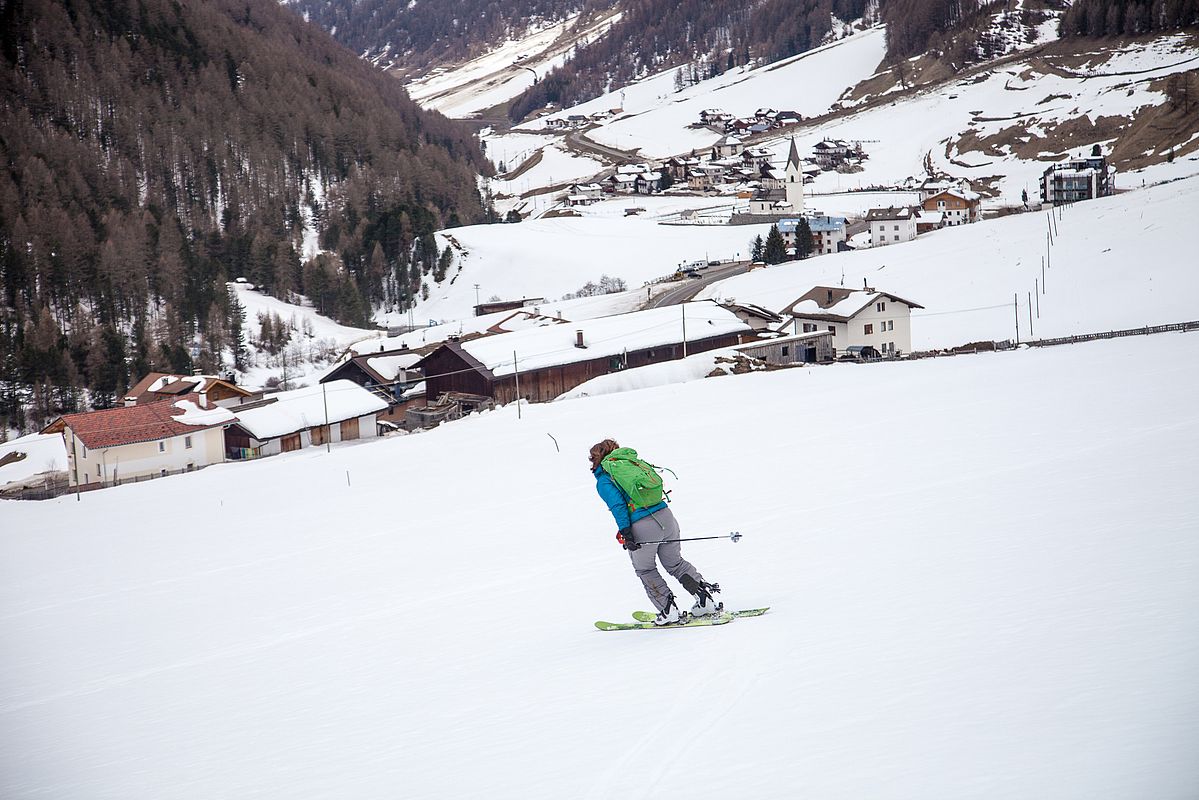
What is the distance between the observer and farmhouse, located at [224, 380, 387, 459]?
34875mm

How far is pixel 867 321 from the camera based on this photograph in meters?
37.6

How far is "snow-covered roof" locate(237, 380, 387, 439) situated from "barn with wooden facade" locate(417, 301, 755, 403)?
113 inches

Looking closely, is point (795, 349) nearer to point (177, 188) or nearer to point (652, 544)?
point (652, 544)

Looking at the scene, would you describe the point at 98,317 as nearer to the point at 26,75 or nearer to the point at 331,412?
the point at 331,412

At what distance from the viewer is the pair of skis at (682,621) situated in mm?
7316

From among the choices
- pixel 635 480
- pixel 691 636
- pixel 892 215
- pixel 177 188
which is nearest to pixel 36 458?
pixel 635 480

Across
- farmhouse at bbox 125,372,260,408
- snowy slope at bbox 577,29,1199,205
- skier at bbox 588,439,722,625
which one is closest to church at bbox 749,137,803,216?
snowy slope at bbox 577,29,1199,205

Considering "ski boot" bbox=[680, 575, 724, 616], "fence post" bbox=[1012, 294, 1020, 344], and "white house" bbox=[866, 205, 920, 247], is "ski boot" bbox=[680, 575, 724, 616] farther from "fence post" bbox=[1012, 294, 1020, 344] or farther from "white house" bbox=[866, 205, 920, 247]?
A: "white house" bbox=[866, 205, 920, 247]

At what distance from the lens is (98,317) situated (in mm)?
→ 70125

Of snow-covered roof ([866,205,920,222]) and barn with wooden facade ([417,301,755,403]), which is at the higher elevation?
snow-covered roof ([866,205,920,222])

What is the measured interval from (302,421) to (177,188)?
7293 centimetres

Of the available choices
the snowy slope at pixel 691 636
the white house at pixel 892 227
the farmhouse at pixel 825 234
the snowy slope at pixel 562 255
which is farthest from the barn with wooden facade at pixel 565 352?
the white house at pixel 892 227

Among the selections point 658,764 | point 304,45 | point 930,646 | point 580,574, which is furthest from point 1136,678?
point 304,45

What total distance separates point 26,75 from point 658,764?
12441 centimetres
